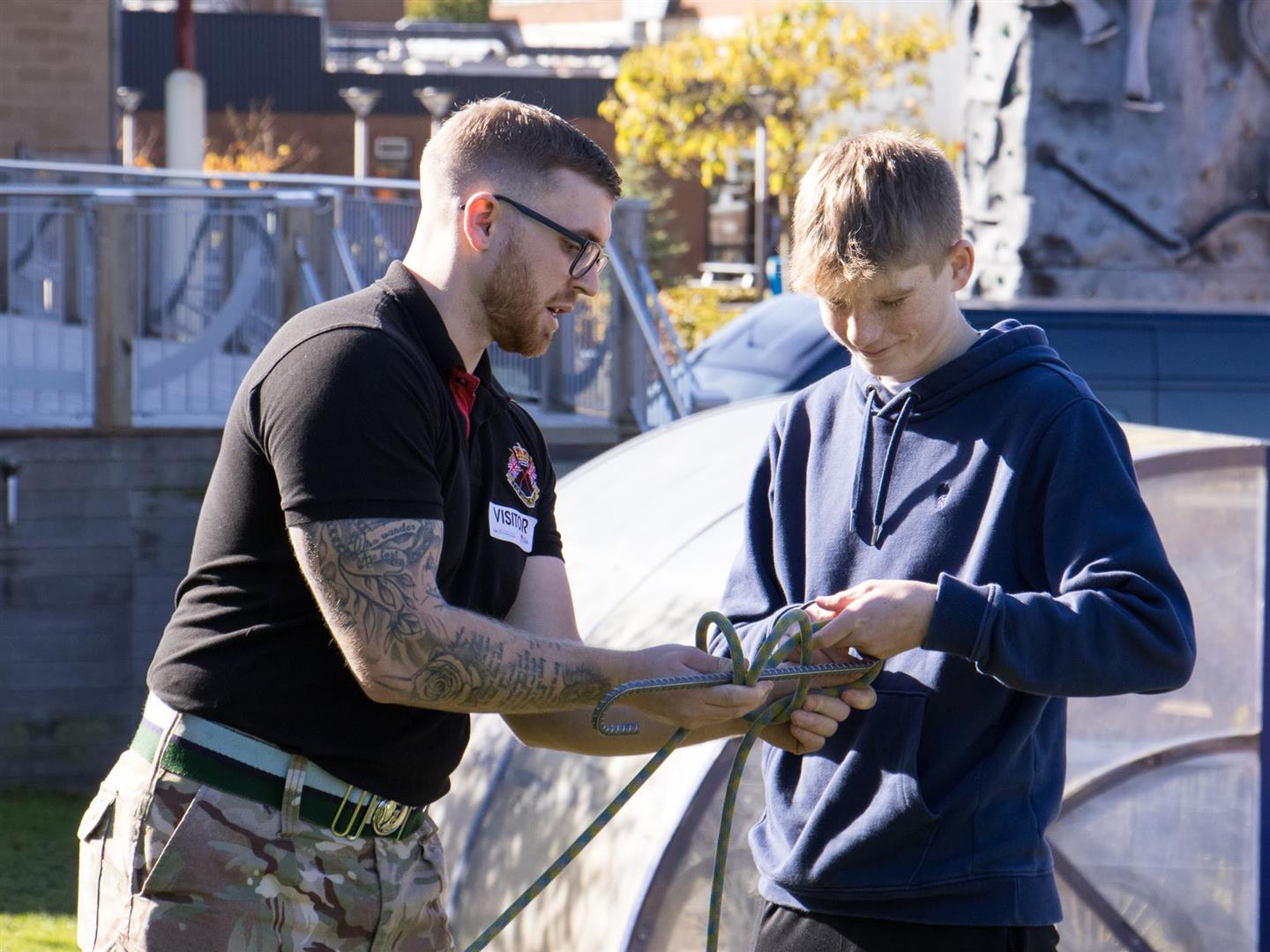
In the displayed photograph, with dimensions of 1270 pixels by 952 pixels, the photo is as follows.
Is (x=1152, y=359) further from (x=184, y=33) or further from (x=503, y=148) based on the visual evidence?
(x=184, y=33)

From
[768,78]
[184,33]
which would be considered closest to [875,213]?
[184,33]

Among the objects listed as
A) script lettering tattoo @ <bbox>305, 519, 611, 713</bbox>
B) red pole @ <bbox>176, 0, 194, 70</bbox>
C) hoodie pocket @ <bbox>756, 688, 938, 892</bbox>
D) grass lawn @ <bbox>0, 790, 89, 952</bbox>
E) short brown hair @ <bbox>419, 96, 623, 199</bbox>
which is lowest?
grass lawn @ <bbox>0, 790, 89, 952</bbox>

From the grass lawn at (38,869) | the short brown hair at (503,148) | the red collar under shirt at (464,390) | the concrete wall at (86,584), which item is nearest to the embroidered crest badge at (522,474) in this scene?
the red collar under shirt at (464,390)

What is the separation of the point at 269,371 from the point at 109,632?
6.21 m

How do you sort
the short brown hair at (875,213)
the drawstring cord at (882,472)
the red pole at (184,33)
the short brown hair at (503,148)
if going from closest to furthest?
the short brown hair at (875,213) < the drawstring cord at (882,472) < the short brown hair at (503,148) < the red pole at (184,33)

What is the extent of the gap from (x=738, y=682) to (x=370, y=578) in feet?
1.88

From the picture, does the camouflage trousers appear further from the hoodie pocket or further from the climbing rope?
the hoodie pocket

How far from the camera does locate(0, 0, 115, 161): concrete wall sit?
48.0 feet

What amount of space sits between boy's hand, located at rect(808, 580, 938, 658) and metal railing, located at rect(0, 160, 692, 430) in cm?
581

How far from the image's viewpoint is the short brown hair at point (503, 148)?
2.53 metres

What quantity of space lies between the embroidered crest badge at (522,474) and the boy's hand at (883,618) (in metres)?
0.60

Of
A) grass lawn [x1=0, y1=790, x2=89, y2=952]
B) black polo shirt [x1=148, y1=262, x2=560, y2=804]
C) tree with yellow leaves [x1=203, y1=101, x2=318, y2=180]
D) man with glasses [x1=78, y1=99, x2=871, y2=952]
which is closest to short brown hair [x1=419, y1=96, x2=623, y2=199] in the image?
man with glasses [x1=78, y1=99, x2=871, y2=952]

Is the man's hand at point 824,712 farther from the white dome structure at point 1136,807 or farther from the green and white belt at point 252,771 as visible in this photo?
the white dome structure at point 1136,807

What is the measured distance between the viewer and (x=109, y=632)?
8.12m
